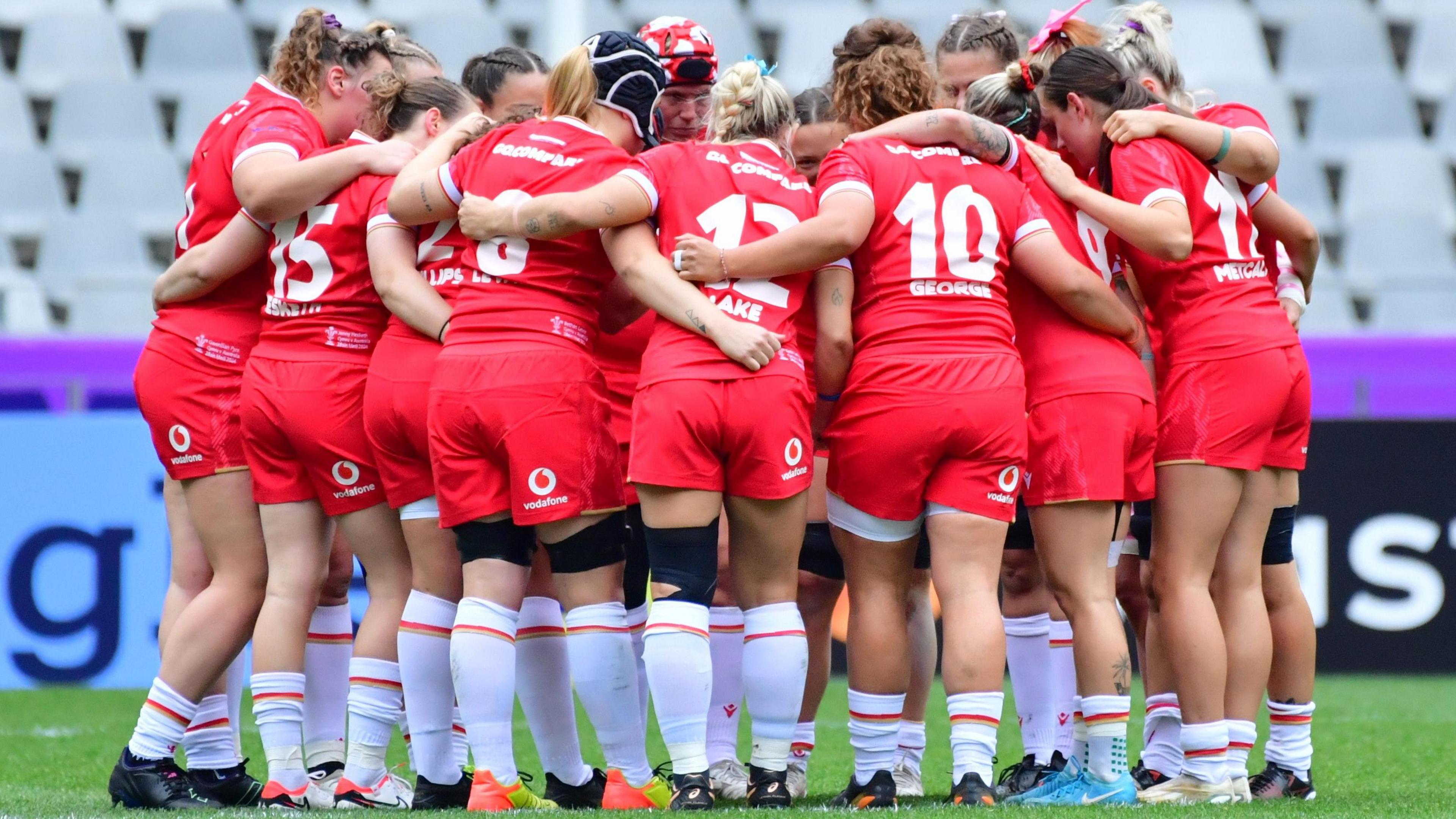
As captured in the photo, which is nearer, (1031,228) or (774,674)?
(774,674)

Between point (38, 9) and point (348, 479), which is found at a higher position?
point (38, 9)

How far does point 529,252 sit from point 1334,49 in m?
11.5

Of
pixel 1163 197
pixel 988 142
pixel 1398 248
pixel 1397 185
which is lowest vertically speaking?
pixel 1163 197

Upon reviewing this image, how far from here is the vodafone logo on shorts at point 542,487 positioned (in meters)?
4.13

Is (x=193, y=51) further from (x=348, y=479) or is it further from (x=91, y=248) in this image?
(x=348, y=479)

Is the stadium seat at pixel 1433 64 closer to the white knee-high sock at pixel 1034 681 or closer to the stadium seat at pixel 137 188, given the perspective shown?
the stadium seat at pixel 137 188

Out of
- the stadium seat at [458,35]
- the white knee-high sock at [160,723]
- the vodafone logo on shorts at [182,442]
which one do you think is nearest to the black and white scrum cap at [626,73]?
the vodafone logo on shorts at [182,442]

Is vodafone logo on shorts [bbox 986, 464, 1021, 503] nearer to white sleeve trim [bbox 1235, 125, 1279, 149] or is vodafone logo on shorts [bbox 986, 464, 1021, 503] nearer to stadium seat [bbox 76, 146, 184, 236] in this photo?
white sleeve trim [bbox 1235, 125, 1279, 149]

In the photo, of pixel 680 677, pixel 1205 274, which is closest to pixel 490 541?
pixel 680 677

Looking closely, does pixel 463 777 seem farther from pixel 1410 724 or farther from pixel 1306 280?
pixel 1410 724

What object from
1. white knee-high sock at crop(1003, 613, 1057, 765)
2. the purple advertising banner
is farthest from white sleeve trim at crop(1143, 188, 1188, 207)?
the purple advertising banner

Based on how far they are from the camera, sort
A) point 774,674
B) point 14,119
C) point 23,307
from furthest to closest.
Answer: point 14,119, point 23,307, point 774,674

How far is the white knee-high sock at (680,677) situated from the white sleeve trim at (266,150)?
1702mm

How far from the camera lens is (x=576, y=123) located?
4352 mm
